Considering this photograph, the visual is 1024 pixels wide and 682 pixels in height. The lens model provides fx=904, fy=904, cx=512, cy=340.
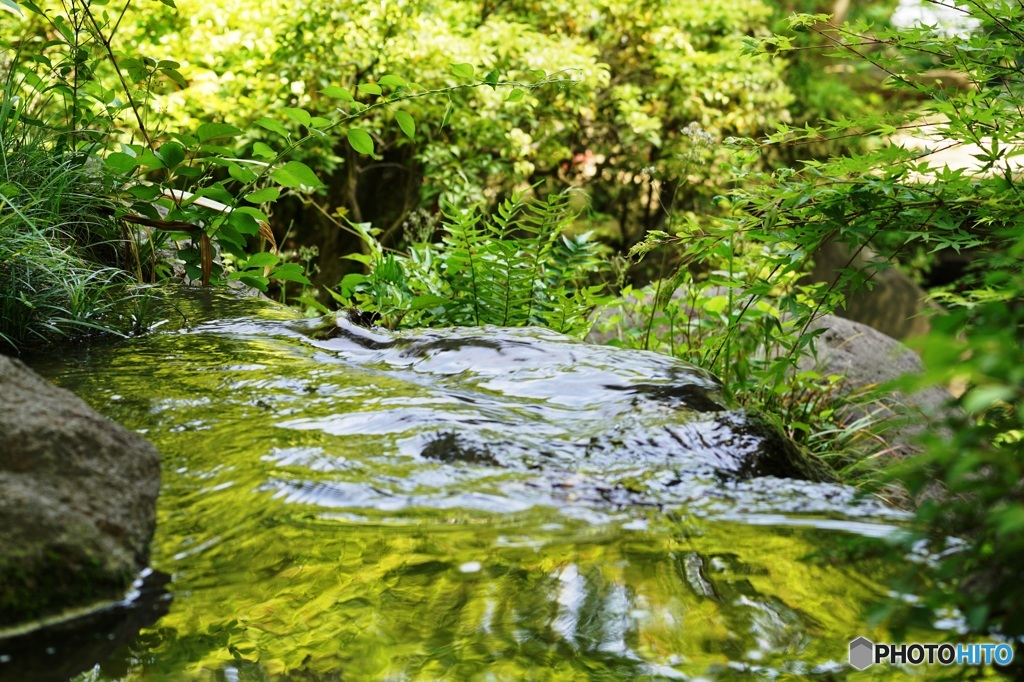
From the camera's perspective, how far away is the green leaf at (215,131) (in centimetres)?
328

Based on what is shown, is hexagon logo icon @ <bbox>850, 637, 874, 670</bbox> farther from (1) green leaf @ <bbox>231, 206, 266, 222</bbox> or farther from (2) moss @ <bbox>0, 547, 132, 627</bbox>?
(1) green leaf @ <bbox>231, 206, 266, 222</bbox>

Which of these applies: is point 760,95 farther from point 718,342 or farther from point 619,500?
point 619,500

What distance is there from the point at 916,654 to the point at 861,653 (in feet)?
0.28

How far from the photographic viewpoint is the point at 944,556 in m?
1.57

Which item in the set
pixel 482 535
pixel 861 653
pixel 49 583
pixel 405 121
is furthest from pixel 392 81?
pixel 861 653

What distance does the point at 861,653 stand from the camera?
5.04ft

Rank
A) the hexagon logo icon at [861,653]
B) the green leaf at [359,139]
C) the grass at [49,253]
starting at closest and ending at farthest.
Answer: the hexagon logo icon at [861,653], the grass at [49,253], the green leaf at [359,139]

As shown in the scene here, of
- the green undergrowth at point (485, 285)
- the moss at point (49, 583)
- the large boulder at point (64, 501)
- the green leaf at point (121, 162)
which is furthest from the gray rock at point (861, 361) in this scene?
the moss at point (49, 583)

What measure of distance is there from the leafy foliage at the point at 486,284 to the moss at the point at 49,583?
8.59 feet

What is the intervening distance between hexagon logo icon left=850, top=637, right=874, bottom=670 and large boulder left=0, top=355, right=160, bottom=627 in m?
1.27

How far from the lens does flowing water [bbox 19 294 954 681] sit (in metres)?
1.53

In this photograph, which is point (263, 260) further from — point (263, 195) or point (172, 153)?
point (172, 153)

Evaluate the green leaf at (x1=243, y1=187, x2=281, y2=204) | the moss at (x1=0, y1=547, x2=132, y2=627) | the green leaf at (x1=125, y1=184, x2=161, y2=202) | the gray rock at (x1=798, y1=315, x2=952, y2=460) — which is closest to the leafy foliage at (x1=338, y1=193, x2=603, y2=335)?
the green leaf at (x1=243, y1=187, x2=281, y2=204)

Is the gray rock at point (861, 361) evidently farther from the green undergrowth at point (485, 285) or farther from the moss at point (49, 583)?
the moss at point (49, 583)
